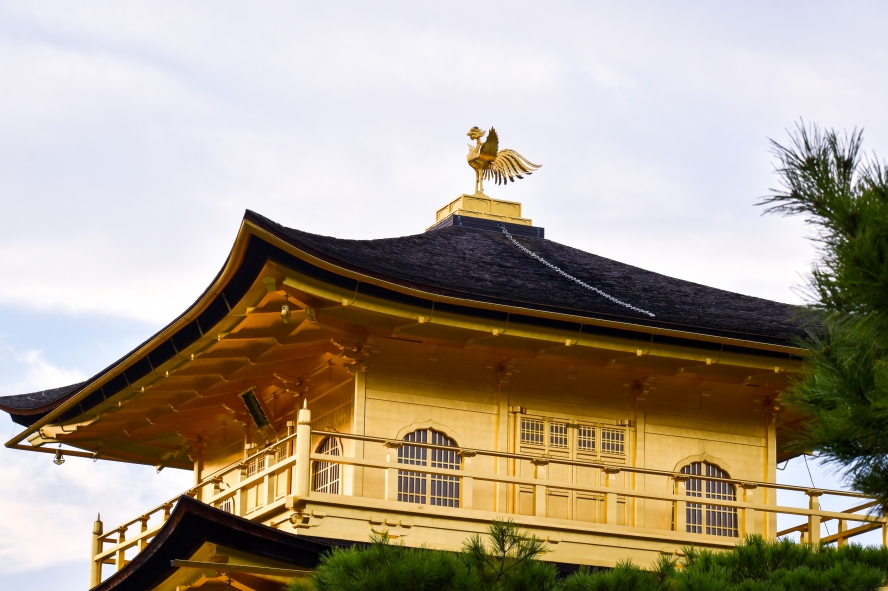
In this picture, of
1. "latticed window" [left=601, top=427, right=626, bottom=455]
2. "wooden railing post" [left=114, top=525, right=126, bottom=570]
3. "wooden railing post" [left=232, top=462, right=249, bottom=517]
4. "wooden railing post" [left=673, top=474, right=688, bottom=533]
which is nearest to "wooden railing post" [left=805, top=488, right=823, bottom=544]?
"wooden railing post" [left=673, top=474, right=688, bottom=533]

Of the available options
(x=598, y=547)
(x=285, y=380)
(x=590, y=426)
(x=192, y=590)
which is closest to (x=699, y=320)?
(x=590, y=426)

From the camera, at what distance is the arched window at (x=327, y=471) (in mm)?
18672

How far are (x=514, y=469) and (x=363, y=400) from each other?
2201 millimetres

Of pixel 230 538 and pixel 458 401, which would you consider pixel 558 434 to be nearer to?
pixel 458 401

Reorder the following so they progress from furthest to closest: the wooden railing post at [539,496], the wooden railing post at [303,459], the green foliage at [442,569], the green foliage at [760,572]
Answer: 1. the wooden railing post at [539,496]
2. the wooden railing post at [303,459]
3. the green foliage at [760,572]
4. the green foliage at [442,569]

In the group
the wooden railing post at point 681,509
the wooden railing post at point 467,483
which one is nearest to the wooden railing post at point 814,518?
the wooden railing post at point 681,509

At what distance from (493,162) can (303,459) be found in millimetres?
9638

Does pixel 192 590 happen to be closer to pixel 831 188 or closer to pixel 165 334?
pixel 165 334

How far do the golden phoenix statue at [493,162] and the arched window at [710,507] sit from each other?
23.2 ft

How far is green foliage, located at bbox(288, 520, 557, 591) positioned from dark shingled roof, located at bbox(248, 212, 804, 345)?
4.44m

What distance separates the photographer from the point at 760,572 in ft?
47.1

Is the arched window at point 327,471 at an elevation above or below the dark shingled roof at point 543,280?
below

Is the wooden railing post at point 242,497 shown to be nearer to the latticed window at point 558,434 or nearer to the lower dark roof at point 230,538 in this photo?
the lower dark roof at point 230,538

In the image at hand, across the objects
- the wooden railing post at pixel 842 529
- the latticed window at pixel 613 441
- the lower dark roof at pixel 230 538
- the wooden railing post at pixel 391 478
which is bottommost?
the lower dark roof at pixel 230 538
